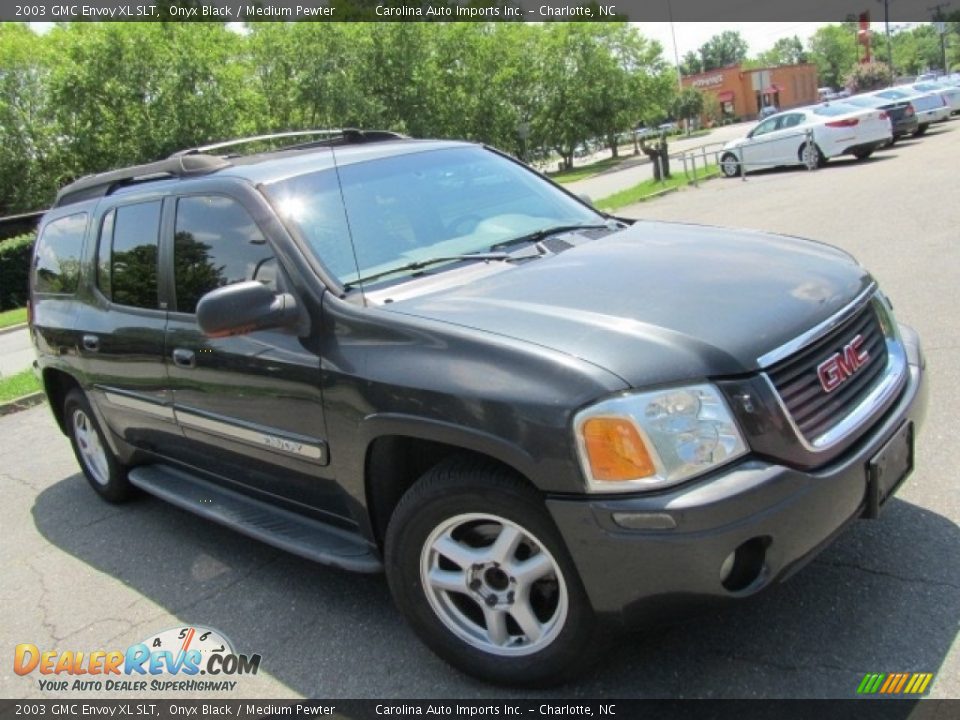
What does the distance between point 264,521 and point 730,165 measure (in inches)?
807

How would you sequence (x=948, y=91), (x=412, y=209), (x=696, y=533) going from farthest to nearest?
(x=948, y=91), (x=412, y=209), (x=696, y=533)

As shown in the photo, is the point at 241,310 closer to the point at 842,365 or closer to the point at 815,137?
the point at 842,365

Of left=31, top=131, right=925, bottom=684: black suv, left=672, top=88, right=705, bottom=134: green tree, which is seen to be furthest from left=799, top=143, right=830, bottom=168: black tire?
left=672, top=88, right=705, bottom=134: green tree

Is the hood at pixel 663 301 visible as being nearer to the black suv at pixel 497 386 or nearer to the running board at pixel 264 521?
the black suv at pixel 497 386

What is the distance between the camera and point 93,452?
529 cm

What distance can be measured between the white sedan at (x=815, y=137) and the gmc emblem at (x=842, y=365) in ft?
60.7

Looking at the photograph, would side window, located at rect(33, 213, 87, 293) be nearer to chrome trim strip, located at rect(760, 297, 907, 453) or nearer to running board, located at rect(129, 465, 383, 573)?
running board, located at rect(129, 465, 383, 573)

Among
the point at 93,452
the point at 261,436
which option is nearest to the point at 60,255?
the point at 93,452

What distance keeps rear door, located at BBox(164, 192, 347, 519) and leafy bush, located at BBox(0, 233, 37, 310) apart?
20.4 m

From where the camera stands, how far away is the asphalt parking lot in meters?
2.79

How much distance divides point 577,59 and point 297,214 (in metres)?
45.5

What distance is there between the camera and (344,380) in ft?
9.87

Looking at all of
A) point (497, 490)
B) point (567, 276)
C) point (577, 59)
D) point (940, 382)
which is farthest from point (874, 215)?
point (577, 59)

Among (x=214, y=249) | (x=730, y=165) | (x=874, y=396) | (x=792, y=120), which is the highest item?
(x=214, y=249)
